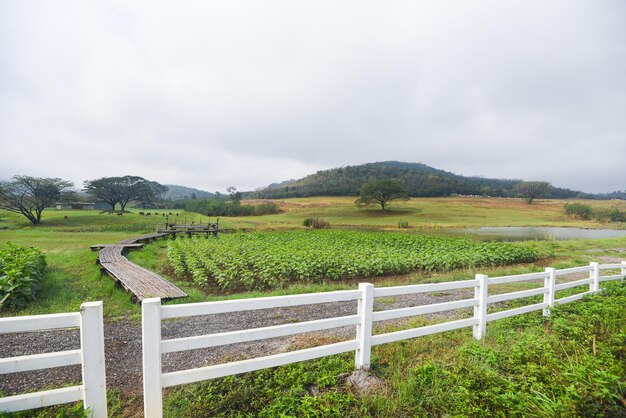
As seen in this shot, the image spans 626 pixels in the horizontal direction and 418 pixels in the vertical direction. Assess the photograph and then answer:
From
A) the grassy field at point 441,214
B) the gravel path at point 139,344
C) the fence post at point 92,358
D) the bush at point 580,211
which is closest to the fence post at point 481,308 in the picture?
the gravel path at point 139,344

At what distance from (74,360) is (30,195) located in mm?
59326

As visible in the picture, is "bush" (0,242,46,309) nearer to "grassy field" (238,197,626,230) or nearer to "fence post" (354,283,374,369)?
"fence post" (354,283,374,369)

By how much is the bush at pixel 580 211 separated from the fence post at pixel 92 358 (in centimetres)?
8568

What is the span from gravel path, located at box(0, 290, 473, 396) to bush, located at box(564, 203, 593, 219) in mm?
78919

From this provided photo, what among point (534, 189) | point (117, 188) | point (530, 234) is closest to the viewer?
point (530, 234)

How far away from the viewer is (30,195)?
149ft

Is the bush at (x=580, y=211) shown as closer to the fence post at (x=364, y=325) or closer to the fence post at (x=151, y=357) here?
the fence post at (x=364, y=325)

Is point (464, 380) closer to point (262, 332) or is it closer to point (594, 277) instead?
point (262, 332)

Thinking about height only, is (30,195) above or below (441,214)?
above

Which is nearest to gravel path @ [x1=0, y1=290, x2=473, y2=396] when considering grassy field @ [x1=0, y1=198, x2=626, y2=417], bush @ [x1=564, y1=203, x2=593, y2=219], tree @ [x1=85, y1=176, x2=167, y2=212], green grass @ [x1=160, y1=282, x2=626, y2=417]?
grassy field @ [x1=0, y1=198, x2=626, y2=417]

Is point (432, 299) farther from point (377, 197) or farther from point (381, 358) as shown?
point (377, 197)

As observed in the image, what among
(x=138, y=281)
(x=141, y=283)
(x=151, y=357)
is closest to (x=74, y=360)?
(x=151, y=357)

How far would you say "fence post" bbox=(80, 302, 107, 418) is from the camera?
2609mm

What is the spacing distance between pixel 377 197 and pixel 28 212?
67.7 m
